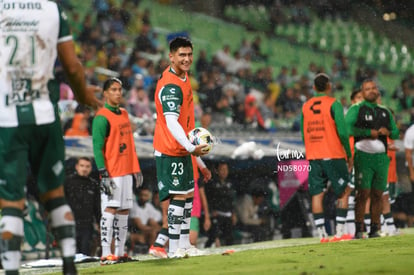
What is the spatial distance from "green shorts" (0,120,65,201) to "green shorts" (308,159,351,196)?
6273 mm

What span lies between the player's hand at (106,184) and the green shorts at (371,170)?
3.93m

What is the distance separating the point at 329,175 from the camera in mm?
12484

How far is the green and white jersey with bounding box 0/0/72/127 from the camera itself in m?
6.55

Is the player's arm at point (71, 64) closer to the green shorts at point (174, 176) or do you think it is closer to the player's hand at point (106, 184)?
the green shorts at point (174, 176)

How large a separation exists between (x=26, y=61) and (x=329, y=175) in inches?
262

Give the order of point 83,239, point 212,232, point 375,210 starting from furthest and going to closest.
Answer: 1. point 212,232
2. point 83,239
3. point 375,210

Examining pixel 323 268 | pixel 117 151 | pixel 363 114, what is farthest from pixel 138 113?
pixel 323 268

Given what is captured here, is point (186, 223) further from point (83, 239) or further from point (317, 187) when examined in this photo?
point (83, 239)

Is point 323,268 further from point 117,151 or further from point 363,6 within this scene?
point 363,6

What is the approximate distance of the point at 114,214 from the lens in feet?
35.2

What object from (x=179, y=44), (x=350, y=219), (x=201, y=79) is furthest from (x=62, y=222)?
(x=201, y=79)

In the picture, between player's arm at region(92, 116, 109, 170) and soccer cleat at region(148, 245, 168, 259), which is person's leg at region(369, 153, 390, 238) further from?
player's arm at region(92, 116, 109, 170)

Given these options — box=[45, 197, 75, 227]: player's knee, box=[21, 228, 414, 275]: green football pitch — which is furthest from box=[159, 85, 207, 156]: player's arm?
box=[45, 197, 75, 227]: player's knee

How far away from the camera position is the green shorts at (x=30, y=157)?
6520mm
